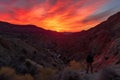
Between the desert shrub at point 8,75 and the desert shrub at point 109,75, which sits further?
the desert shrub at point 8,75

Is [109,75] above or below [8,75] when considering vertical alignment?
above

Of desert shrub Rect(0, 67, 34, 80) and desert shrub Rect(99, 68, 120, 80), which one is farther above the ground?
desert shrub Rect(99, 68, 120, 80)

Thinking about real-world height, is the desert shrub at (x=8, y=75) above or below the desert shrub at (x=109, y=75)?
below

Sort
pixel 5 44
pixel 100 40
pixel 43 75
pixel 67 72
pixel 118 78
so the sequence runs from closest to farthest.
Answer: pixel 118 78 → pixel 67 72 → pixel 43 75 → pixel 5 44 → pixel 100 40

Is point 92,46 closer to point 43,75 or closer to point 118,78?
point 43,75

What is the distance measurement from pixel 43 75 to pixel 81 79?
54486mm

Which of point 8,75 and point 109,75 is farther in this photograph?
point 8,75

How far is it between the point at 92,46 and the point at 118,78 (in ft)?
476

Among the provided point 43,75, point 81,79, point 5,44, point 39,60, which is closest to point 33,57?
point 39,60

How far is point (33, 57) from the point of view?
117m

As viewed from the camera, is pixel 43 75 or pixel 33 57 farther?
pixel 33 57

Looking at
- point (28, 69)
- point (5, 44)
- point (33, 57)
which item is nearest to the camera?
point (28, 69)

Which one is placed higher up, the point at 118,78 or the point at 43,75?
the point at 118,78

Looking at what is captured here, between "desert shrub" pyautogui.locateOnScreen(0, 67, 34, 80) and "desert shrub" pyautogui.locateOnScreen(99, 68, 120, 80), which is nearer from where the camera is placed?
"desert shrub" pyautogui.locateOnScreen(99, 68, 120, 80)
